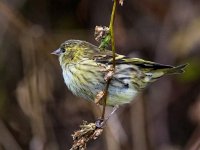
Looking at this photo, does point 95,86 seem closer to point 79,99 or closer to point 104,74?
point 104,74

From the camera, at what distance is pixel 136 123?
785cm

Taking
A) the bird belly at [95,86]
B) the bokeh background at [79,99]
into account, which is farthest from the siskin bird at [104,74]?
the bokeh background at [79,99]

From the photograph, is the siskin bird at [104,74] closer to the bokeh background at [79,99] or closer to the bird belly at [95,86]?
the bird belly at [95,86]

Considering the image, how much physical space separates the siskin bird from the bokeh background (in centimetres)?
232

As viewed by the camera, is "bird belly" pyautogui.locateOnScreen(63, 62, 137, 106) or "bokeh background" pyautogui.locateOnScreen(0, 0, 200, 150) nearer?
"bird belly" pyautogui.locateOnScreen(63, 62, 137, 106)

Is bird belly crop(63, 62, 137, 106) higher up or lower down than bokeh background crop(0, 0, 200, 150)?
higher up

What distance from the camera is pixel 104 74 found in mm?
4672

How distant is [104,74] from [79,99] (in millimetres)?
3206

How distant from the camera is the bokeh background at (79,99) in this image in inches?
295

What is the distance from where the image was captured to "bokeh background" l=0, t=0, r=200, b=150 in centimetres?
750

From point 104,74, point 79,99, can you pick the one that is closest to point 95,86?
point 104,74

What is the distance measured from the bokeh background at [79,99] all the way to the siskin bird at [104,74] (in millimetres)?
2322

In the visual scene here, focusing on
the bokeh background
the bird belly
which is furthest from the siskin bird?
the bokeh background

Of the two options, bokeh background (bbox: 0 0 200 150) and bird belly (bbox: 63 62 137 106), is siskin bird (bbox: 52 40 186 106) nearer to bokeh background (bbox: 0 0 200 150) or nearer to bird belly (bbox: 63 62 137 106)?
bird belly (bbox: 63 62 137 106)
